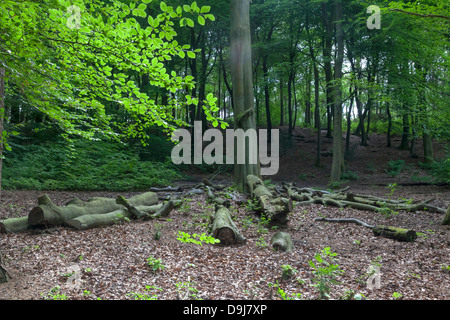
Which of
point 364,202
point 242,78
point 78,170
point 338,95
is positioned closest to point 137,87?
point 242,78

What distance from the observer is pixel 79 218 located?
6219mm

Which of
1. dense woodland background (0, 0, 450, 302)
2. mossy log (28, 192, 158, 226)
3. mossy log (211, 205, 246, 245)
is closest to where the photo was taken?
dense woodland background (0, 0, 450, 302)

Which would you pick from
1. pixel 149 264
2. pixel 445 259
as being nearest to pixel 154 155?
pixel 149 264

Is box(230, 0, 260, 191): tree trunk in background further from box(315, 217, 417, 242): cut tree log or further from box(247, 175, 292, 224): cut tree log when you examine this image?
box(315, 217, 417, 242): cut tree log

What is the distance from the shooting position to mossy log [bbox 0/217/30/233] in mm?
5695

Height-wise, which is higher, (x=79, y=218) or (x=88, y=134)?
(x=88, y=134)

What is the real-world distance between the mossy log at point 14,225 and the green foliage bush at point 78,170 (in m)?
5.73

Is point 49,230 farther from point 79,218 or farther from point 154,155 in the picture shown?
point 154,155

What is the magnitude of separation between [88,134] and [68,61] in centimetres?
164

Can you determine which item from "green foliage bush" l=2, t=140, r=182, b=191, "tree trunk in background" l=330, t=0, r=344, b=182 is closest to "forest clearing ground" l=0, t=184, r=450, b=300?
"green foliage bush" l=2, t=140, r=182, b=191

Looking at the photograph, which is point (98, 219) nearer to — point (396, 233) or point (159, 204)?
point (159, 204)

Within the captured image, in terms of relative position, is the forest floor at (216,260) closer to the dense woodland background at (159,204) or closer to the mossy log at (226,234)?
the dense woodland background at (159,204)

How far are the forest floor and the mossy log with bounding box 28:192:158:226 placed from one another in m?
0.24

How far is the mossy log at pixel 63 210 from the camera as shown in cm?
588
